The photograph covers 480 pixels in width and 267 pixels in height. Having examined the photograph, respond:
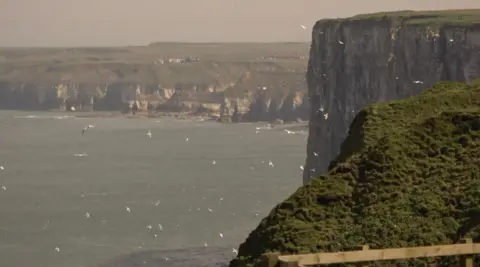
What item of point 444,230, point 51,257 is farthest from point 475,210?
point 51,257

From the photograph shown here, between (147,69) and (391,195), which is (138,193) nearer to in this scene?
(391,195)

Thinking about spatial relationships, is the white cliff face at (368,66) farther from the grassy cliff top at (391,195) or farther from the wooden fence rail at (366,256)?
the wooden fence rail at (366,256)

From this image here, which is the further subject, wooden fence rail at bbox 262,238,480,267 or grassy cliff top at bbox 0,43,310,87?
grassy cliff top at bbox 0,43,310,87

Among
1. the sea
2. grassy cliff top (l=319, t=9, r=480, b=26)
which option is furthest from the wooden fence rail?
grassy cliff top (l=319, t=9, r=480, b=26)

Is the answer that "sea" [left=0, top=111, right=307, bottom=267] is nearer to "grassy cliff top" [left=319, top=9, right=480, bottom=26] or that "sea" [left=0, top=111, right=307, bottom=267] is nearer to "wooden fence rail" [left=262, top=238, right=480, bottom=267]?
"grassy cliff top" [left=319, top=9, right=480, bottom=26]

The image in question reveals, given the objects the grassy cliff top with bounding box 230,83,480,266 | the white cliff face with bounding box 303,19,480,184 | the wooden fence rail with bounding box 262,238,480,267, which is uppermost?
the wooden fence rail with bounding box 262,238,480,267

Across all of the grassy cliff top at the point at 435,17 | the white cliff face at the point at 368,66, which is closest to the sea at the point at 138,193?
the white cliff face at the point at 368,66
